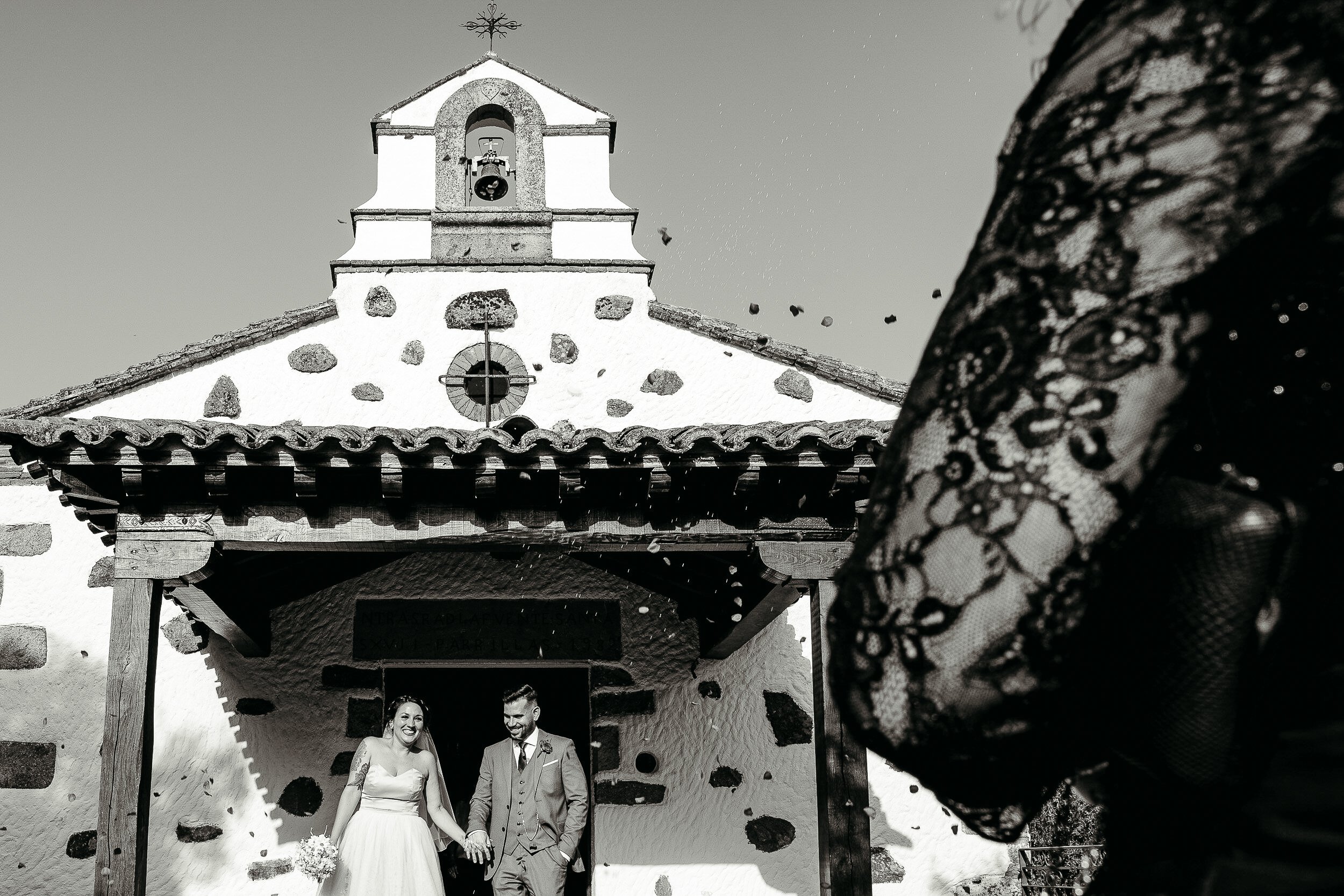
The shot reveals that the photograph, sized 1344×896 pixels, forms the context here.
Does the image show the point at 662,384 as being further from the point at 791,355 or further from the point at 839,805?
the point at 839,805

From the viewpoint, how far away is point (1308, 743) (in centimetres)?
65

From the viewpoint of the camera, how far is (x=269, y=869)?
732cm

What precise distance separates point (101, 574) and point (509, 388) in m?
2.86

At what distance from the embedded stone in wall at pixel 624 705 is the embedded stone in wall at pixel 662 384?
2.07m

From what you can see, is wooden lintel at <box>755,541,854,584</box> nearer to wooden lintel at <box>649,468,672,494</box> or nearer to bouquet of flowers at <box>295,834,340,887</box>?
wooden lintel at <box>649,468,672,494</box>

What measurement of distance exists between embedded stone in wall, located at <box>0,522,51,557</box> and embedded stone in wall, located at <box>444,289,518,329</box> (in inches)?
116

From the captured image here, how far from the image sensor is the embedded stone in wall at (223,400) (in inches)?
319

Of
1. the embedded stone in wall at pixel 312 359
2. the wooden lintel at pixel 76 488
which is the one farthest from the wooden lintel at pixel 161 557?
the embedded stone in wall at pixel 312 359

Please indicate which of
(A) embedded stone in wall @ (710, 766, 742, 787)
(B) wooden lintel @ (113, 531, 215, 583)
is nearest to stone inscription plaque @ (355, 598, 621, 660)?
(A) embedded stone in wall @ (710, 766, 742, 787)

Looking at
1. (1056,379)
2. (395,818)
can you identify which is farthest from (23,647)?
(1056,379)

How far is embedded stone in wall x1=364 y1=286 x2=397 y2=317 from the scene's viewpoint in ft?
28.1

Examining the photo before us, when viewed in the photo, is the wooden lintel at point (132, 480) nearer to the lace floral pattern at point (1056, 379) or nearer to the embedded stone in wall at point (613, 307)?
the embedded stone in wall at point (613, 307)

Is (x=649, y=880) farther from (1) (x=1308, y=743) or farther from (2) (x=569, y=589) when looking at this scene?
(1) (x=1308, y=743)

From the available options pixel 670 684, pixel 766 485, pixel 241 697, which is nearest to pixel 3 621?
pixel 241 697
